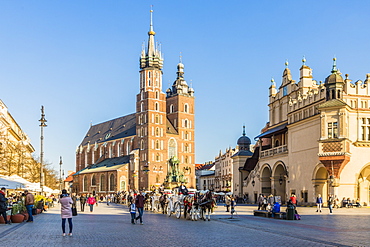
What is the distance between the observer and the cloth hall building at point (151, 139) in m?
116

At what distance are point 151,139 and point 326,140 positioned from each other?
247ft

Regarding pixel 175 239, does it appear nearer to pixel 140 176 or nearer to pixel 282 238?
pixel 282 238

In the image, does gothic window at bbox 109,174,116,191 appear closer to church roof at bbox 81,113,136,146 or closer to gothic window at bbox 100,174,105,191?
gothic window at bbox 100,174,105,191

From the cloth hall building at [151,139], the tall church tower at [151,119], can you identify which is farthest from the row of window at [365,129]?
the tall church tower at [151,119]

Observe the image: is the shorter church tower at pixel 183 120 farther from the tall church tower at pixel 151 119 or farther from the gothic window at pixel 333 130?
the gothic window at pixel 333 130

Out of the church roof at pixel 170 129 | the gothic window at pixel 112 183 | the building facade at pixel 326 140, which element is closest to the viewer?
the building facade at pixel 326 140

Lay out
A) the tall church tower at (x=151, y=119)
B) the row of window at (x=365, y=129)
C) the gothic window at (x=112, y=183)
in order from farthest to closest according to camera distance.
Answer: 1. the gothic window at (x=112, y=183)
2. the tall church tower at (x=151, y=119)
3. the row of window at (x=365, y=129)

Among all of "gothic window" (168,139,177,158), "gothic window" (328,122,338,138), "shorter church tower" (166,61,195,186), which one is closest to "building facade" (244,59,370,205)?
"gothic window" (328,122,338,138)

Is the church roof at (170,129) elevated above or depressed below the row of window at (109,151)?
above

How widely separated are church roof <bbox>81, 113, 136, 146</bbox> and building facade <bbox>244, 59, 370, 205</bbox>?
77619 mm

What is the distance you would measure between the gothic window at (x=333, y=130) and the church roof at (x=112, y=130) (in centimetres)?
8517

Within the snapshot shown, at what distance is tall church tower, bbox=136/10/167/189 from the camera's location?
376 ft

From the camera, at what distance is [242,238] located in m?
16.4

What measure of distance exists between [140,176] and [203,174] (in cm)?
2848
